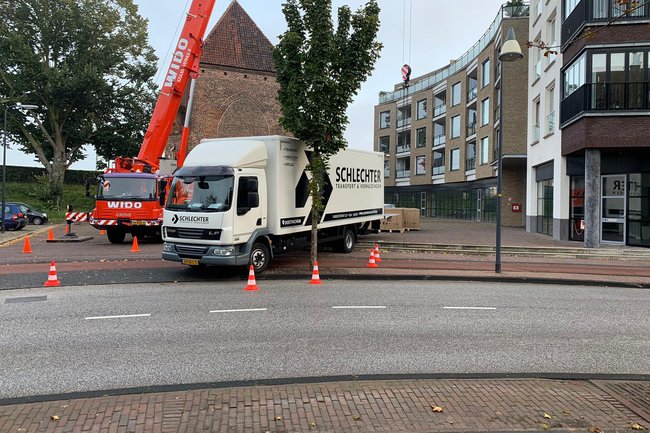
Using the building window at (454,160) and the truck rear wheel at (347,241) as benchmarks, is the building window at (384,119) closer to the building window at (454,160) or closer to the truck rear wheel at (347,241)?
the building window at (454,160)

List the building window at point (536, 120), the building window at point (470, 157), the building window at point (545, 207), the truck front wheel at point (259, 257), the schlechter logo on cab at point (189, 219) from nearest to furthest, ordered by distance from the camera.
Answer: the schlechter logo on cab at point (189, 219)
the truck front wheel at point (259, 257)
the building window at point (545, 207)
the building window at point (536, 120)
the building window at point (470, 157)

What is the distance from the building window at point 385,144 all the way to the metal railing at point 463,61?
4.60 meters

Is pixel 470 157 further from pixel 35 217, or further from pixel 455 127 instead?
pixel 35 217

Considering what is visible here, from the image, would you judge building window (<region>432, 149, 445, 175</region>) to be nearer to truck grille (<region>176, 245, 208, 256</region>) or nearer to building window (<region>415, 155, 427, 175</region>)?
building window (<region>415, 155, 427, 175</region>)


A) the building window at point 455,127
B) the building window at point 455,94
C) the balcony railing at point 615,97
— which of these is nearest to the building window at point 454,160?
the building window at point 455,127

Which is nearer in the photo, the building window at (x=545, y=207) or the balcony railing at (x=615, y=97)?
the balcony railing at (x=615, y=97)

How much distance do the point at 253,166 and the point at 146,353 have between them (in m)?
7.12

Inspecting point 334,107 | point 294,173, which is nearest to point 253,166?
point 294,173

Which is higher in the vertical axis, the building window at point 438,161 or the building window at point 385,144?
the building window at point 385,144

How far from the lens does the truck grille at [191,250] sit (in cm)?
1163

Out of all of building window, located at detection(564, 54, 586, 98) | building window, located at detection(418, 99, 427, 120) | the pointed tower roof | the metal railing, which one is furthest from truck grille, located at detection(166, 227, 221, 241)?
building window, located at detection(418, 99, 427, 120)

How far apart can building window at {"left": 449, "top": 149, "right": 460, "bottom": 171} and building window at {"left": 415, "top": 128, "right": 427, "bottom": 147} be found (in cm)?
675

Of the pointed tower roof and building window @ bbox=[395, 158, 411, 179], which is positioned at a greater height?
the pointed tower roof

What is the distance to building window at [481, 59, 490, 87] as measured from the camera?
37781 mm
